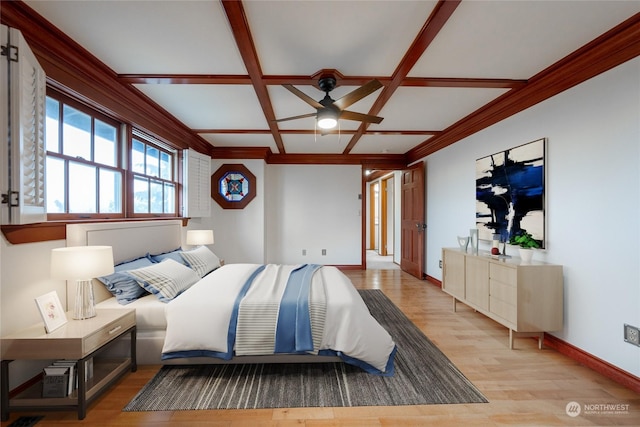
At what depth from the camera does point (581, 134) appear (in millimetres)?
2291

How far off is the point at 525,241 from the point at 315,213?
12.5 ft

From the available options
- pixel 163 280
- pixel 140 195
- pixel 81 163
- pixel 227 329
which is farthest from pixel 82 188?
pixel 227 329

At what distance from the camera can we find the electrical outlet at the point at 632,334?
1890 millimetres

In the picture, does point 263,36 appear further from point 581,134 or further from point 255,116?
point 581,134

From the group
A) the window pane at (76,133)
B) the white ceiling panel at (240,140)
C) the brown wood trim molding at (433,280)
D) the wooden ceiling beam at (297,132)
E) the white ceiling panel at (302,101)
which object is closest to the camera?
the window pane at (76,133)

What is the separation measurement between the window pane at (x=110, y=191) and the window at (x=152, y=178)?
0.20 metres

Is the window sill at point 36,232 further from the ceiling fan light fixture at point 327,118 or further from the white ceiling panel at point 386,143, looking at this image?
the white ceiling panel at point 386,143

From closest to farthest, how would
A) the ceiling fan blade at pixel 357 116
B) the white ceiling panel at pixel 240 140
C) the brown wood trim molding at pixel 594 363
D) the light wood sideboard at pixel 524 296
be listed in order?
the brown wood trim molding at pixel 594 363
the light wood sideboard at pixel 524 296
the ceiling fan blade at pixel 357 116
the white ceiling panel at pixel 240 140

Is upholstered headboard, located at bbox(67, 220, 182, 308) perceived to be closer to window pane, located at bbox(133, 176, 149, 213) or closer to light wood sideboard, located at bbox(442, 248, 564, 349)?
window pane, located at bbox(133, 176, 149, 213)

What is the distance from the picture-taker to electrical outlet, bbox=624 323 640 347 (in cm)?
189

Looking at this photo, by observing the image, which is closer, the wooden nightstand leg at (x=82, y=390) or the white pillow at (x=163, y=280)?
the wooden nightstand leg at (x=82, y=390)

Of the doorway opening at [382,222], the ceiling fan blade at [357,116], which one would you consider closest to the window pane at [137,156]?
the ceiling fan blade at [357,116]

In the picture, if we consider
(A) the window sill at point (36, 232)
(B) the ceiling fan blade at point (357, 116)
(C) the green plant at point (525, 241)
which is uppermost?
(B) the ceiling fan blade at point (357, 116)

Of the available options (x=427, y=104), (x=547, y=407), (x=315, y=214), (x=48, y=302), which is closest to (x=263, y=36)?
(x=427, y=104)
